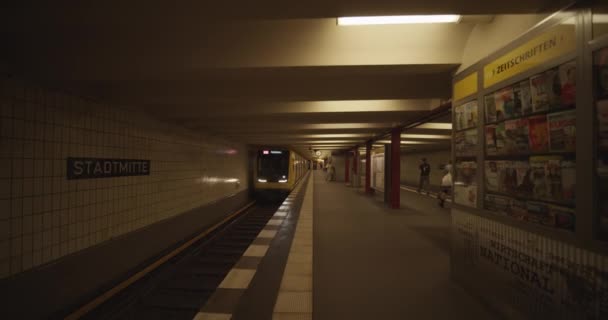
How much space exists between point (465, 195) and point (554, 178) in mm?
865

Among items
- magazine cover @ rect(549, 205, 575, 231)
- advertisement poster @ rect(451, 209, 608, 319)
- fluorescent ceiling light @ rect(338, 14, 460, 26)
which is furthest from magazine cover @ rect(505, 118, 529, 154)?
fluorescent ceiling light @ rect(338, 14, 460, 26)

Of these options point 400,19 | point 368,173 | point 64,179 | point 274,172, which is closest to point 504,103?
point 400,19

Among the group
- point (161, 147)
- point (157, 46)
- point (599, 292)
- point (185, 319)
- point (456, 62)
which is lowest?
point (185, 319)

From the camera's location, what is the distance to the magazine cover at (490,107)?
2033 mm

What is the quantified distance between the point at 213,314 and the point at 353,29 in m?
3.04

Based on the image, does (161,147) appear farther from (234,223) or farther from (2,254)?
(234,223)

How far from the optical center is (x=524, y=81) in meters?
1.75

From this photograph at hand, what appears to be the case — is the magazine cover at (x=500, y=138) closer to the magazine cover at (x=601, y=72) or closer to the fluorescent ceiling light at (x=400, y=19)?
the magazine cover at (x=601, y=72)

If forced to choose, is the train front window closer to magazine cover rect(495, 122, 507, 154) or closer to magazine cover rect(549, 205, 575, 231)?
magazine cover rect(495, 122, 507, 154)

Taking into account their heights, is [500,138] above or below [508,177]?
above

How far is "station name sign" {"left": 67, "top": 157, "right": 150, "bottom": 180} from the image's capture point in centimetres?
324

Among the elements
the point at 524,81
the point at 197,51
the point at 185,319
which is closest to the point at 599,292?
the point at 524,81

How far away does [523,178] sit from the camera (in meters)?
1.78

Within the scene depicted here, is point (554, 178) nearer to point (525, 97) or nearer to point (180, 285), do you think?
point (525, 97)
